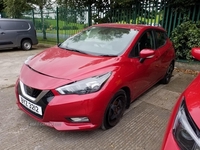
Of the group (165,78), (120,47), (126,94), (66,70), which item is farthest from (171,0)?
(66,70)

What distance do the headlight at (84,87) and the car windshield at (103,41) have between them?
2.40 ft

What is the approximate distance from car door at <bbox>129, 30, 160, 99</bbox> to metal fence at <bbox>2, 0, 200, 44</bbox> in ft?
11.3

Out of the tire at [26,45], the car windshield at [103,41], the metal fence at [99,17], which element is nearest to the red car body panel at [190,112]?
the car windshield at [103,41]

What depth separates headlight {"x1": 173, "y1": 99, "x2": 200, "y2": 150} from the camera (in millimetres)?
1258

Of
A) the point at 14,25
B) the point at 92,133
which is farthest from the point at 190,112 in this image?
the point at 14,25

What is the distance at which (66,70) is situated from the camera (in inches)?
100

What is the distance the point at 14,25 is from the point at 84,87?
8364 millimetres

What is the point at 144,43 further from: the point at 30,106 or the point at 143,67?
the point at 30,106

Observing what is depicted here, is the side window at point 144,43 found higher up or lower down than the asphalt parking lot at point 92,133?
higher up

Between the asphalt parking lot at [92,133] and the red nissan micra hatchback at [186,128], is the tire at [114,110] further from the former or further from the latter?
the red nissan micra hatchback at [186,128]

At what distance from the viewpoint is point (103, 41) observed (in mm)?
3371

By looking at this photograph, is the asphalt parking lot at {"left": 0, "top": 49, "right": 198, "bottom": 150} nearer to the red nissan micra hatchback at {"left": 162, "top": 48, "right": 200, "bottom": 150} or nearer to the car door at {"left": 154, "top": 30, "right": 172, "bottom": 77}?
the car door at {"left": 154, "top": 30, "right": 172, "bottom": 77}

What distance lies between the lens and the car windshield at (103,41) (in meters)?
3.12

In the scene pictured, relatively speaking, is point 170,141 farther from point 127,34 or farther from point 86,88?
point 127,34
